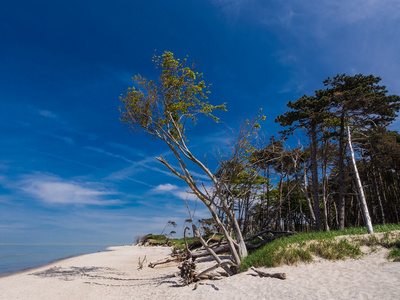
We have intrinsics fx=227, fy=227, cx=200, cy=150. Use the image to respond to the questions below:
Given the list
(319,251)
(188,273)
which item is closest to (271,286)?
(319,251)

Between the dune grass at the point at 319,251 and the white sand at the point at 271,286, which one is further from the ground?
the dune grass at the point at 319,251

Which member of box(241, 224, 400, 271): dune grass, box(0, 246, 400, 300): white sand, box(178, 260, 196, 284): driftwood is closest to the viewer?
box(0, 246, 400, 300): white sand

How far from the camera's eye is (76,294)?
10625 millimetres

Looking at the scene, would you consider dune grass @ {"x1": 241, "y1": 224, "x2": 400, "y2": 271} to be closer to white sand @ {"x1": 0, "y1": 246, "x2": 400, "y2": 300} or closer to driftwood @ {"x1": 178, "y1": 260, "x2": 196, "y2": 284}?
white sand @ {"x1": 0, "y1": 246, "x2": 400, "y2": 300}

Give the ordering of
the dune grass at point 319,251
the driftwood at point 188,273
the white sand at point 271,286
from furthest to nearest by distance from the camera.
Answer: the driftwood at point 188,273 < the dune grass at point 319,251 < the white sand at point 271,286

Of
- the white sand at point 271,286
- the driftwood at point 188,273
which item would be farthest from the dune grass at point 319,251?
the driftwood at point 188,273

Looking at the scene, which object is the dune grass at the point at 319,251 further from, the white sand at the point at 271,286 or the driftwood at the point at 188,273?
the driftwood at the point at 188,273

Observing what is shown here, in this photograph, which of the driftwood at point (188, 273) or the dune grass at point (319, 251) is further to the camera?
the driftwood at point (188, 273)

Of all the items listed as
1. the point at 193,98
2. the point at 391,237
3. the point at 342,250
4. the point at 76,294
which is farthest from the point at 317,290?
the point at 193,98

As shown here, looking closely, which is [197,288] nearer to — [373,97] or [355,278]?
[355,278]

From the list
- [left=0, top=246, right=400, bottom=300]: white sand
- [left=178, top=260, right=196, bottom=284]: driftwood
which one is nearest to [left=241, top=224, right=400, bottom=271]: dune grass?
[left=0, top=246, right=400, bottom=300]: white sand

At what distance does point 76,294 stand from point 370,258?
13175mm

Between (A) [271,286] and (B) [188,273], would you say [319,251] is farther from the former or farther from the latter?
(B) [188,273]

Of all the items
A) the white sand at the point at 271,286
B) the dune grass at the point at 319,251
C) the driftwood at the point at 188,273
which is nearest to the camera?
the white sand at the point at 271,286
